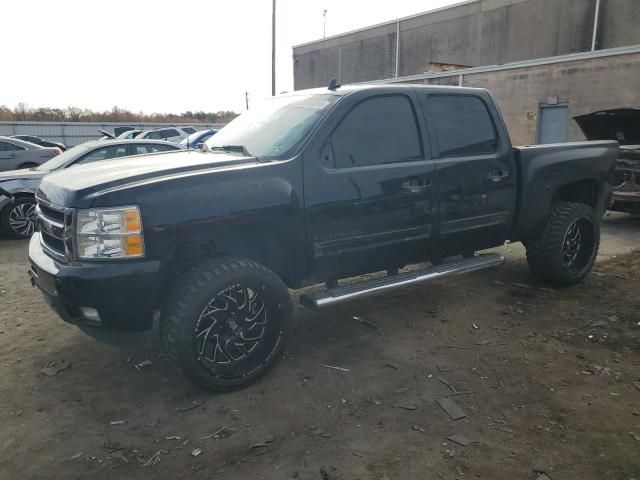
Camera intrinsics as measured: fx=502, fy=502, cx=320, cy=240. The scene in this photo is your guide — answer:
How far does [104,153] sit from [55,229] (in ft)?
16.5

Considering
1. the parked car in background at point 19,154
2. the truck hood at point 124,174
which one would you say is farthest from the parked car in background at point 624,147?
the parked car in background at point 19,154

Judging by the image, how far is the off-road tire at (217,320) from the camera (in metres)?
3.05

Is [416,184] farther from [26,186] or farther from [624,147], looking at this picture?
[26,186]

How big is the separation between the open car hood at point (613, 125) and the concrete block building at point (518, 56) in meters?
8.81

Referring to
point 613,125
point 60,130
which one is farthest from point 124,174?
Result: point 60,130

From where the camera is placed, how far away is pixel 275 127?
12.9ft

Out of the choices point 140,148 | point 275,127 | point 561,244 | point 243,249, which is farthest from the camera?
point 140,148

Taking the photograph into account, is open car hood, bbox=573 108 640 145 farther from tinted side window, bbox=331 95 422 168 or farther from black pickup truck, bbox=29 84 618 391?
tinted side window, bbox=331 95 422 168

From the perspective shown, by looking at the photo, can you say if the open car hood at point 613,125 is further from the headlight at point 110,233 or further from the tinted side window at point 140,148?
the headlight at point 110,233

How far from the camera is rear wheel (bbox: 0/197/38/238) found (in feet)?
24.9

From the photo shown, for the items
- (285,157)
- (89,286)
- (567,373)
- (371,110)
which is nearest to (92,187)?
(89,286)

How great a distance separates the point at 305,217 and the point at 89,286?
1433 mm

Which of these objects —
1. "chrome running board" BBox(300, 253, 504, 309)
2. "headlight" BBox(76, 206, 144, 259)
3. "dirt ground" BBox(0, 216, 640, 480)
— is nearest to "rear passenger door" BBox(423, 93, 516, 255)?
"chrome running board" BBox(300, 253, 504, 309)

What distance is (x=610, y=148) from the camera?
5.43 meters
